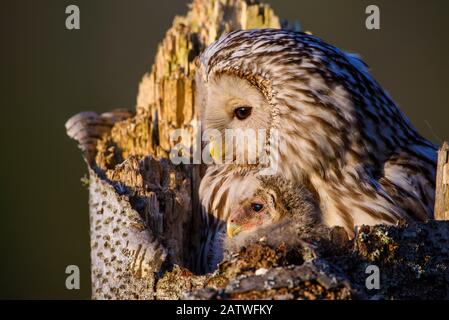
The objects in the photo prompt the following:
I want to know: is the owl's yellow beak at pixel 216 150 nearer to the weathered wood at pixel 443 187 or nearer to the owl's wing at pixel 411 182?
the owl's wing at pixel 411 182

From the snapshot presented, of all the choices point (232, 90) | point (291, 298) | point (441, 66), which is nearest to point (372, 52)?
point (441, 66)

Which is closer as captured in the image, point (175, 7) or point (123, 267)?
point (123, 267)

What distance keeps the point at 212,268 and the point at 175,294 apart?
0.90m

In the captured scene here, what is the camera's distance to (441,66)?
29.3 ft

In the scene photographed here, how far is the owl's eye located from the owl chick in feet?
1.25

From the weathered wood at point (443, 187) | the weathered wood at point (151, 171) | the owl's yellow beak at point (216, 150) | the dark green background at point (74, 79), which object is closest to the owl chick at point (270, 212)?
the weathered wood at point (151, 171)

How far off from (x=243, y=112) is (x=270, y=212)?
65 centimetres

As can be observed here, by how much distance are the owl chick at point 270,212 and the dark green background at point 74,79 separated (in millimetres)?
4019

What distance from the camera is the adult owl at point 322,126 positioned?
12.8ft

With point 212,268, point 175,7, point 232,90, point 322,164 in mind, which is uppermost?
point 175,7

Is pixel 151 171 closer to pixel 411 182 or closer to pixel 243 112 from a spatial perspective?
pixel 243 112

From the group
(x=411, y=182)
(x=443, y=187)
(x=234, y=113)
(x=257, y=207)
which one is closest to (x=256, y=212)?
(x=257, y=207)

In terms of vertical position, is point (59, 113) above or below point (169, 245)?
above
